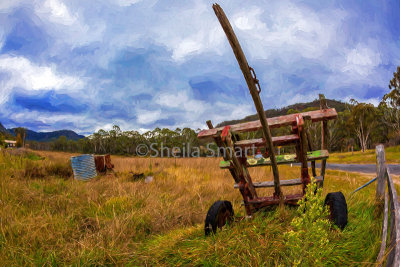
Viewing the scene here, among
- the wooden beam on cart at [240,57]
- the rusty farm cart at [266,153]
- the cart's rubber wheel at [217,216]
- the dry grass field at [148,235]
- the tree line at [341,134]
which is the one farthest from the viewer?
the tree line at [341,134]

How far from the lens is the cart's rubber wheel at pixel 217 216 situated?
3203 mm

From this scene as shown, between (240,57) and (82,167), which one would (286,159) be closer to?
(240,57)

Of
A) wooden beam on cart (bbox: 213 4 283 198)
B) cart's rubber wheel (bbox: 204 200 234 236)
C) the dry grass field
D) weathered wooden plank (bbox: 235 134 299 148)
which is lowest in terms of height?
the dry grass field

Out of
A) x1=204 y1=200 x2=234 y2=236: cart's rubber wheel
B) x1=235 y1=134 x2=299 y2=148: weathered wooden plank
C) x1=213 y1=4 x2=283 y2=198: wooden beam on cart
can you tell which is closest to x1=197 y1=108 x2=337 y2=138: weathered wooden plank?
x1=235 y1=134 x2=299 y2=148: weathered wooden plank

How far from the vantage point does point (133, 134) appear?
9438 centimetres

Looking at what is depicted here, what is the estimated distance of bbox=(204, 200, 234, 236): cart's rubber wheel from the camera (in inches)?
126

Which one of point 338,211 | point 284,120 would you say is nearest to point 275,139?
point 284,120

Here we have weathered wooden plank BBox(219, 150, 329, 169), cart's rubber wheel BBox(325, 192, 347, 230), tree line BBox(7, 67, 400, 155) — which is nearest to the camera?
cart's rubber wheel BBox(325, 192, 347, 230)

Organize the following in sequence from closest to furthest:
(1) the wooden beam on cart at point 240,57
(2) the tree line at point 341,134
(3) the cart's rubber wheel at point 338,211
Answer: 1. (1) the wooden beam on cart at point 240,57
2. (3) the cart's rubber wheel at point 338,211
3. (2) the tree line at point 341,134

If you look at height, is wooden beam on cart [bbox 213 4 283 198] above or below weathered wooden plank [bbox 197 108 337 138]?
above

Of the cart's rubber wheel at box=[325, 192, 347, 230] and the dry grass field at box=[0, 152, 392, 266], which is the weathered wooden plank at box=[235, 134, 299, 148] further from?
the dry grass field at box=[0, 152, 392, 266]

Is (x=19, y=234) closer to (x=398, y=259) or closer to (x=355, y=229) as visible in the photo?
(x=398, y=259)

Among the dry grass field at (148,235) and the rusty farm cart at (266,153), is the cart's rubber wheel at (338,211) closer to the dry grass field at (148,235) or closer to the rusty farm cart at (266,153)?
the rusty farm cart at (266,153)

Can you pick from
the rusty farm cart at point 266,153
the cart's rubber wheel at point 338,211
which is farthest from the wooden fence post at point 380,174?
the cart's rubber wheel at point 338,211
